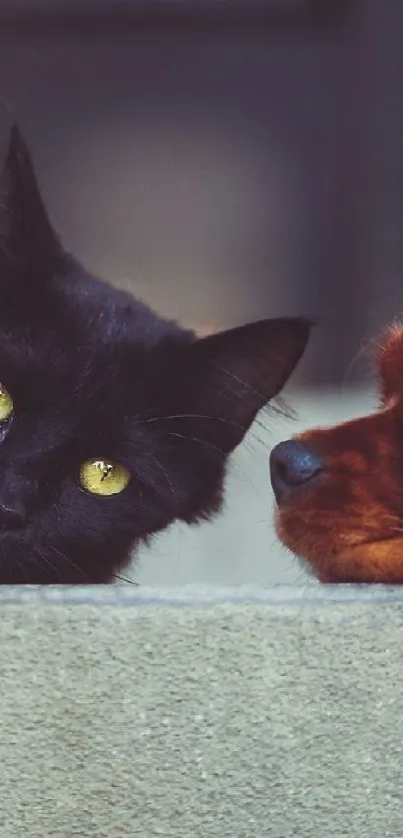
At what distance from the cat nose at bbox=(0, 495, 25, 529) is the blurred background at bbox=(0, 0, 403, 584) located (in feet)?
2.47

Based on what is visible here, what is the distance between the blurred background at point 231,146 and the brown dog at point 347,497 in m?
0.76

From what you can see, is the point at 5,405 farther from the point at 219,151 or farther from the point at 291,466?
the point at 219,151

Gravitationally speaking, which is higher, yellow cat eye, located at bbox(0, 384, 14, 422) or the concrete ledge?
yellow cat eye, located at bbox(0, 384, 14, 422)

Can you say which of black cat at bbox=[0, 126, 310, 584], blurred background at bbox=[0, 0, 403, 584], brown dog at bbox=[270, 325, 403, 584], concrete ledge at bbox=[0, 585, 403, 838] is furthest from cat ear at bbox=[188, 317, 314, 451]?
blurred background at bbox=[0, 0, 403, 584]

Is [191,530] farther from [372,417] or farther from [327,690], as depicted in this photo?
[327,690]

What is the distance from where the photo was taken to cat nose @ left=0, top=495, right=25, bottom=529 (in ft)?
2.81

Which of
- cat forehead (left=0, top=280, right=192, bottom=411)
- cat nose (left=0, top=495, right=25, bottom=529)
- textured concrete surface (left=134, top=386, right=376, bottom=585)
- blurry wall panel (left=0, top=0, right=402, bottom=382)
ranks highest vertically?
blurry wall panel (left=0, top=0, right=402, bottom=382)

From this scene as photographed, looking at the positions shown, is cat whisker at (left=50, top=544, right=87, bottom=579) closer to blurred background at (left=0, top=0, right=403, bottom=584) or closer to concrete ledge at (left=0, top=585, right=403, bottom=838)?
concrete ledge at (left=0, top=585, right=403, bottom=838)

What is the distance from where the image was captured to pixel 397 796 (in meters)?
0.64

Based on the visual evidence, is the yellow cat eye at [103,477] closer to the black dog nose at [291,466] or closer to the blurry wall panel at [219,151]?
the black dog nose at [291,466]

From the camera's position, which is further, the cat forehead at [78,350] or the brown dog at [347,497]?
the cat forehead at [78,350]

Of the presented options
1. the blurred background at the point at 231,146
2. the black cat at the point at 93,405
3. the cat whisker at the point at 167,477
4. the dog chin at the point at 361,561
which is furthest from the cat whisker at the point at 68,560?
the blurred background at the point at 231,146

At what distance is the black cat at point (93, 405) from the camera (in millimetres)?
901

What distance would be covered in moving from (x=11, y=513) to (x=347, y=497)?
0.89ft
